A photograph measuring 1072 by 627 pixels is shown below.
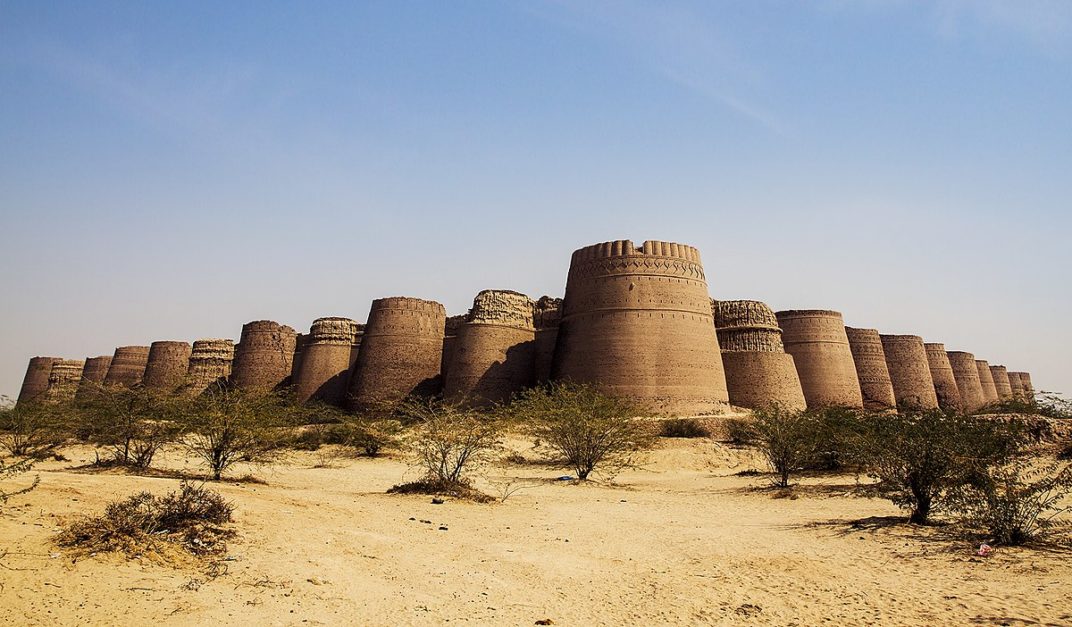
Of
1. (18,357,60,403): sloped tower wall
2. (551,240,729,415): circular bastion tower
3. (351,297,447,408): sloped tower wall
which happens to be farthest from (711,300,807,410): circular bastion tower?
(18,357,60,403): sloped tower wall

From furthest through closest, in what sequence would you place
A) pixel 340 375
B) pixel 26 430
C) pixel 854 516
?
pixel 340 375, pixel 26 430, pixel 854 516

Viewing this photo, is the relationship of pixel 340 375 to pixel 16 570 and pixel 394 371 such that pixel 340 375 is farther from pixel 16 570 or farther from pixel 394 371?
pixel 16 570

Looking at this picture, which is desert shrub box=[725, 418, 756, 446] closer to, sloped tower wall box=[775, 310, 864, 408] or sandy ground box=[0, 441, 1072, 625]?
sandy ground box=[0, 441, 1072, 625]

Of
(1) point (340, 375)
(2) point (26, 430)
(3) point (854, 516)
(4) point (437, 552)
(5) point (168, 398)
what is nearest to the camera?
(4) point (437, 552)

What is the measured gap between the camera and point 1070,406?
1269 centimetres

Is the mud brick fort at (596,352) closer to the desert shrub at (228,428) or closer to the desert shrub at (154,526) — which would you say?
the desert shrub at (228,428)

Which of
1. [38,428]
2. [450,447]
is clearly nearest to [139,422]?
[38,428]

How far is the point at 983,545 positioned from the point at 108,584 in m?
6.24

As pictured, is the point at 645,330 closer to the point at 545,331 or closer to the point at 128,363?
the point at 545,331

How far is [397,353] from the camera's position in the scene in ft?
81.4

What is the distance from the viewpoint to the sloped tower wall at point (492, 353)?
22578 millimetres

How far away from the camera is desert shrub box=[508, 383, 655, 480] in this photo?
1241 centimetres

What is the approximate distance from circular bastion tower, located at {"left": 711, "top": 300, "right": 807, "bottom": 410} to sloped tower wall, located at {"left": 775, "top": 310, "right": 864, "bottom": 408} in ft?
11.8

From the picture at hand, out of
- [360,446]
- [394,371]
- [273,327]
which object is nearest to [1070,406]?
[360,446]
